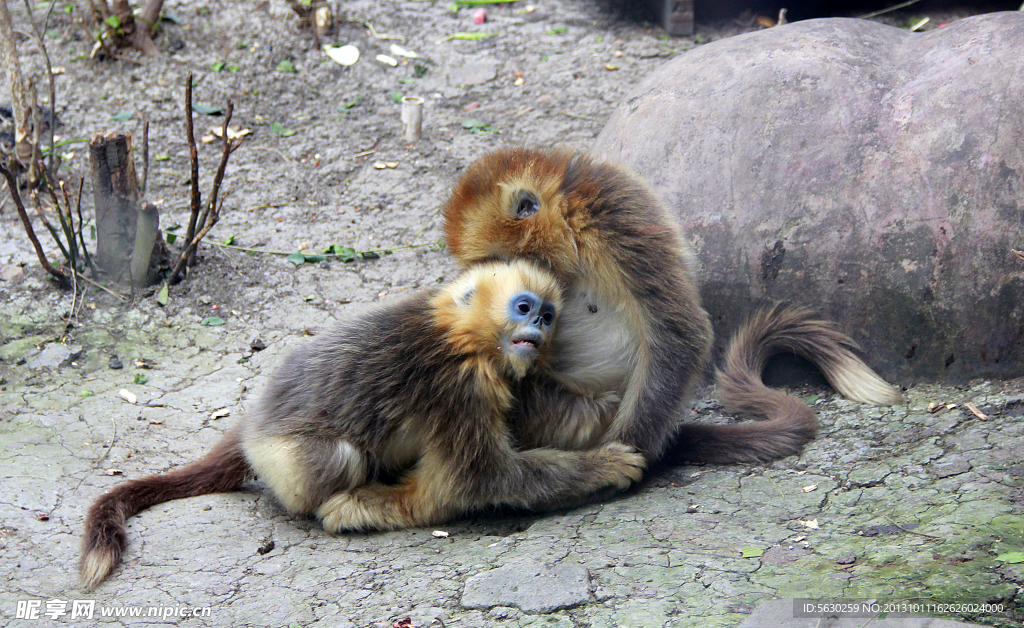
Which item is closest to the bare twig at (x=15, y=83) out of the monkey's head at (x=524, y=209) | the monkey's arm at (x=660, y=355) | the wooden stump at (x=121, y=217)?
the wooden stump at (x=121, y=217)

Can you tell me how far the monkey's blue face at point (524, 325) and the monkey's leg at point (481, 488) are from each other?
45 centimetres

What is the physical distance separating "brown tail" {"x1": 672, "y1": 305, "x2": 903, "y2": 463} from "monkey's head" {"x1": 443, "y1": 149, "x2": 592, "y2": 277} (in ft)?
3.49

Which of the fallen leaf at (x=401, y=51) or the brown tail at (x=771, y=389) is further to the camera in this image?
the fallen leaf at (x=401, y=51)

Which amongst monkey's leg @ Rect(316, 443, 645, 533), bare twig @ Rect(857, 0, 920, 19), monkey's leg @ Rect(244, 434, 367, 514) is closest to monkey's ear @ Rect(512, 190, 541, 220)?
monkey's leg @ Rect(316, 443, 645, 533)

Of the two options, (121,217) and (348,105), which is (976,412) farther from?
(348,105)

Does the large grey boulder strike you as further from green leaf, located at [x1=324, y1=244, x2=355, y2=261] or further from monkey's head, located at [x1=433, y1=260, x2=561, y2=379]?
green leaf, located at [x1=324, y1=244, x2=355, y2=261]

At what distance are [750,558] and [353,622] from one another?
137 cm

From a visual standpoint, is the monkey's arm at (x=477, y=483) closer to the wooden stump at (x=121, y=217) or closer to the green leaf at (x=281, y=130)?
the wooden stump at (x=121, y=217)

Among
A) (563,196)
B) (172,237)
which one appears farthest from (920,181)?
(172,237)

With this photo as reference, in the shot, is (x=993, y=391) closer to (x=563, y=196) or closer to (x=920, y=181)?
(x=920, y=181)

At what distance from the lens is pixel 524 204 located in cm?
372

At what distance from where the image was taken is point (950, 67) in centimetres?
414

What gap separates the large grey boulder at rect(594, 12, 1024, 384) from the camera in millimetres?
3936

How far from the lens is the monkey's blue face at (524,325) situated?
346cm
